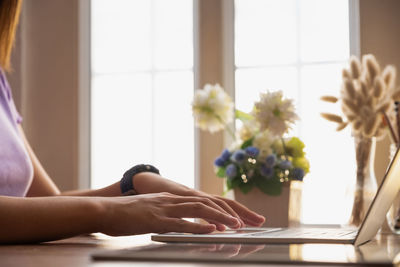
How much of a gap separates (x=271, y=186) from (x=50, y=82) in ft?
4.55

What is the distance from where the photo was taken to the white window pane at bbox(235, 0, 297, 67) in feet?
8.77

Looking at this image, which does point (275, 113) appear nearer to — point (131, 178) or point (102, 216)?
point (131, 178)

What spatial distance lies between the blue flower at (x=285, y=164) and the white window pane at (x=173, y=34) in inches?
40.5

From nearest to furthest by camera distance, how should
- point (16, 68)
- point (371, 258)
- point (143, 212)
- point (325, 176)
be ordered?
point (371, 258), point (143, 212), point (325, 176), point (16, 68)

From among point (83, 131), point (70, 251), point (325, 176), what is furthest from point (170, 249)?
point (83, 131)

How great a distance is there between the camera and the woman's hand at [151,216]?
952mm

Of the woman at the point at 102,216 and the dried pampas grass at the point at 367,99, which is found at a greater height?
the dried pampas grass at the point at 367,99

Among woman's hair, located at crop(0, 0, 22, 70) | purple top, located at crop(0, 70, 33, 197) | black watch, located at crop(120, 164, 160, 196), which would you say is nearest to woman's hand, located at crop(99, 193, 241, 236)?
black watch, located at crop(120, 164, 160, 196)

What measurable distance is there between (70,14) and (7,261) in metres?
2.31

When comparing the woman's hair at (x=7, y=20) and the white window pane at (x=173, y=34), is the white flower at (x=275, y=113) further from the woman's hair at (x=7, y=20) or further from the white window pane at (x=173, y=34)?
the white window pane at (x=173, y=34)

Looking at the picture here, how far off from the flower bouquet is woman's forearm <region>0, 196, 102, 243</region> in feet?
3.18

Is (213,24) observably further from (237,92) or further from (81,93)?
(81,93)

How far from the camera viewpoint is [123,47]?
2926 millimetres

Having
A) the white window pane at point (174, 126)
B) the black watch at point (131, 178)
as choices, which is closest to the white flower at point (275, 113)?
the black watch at point (131, 178)
